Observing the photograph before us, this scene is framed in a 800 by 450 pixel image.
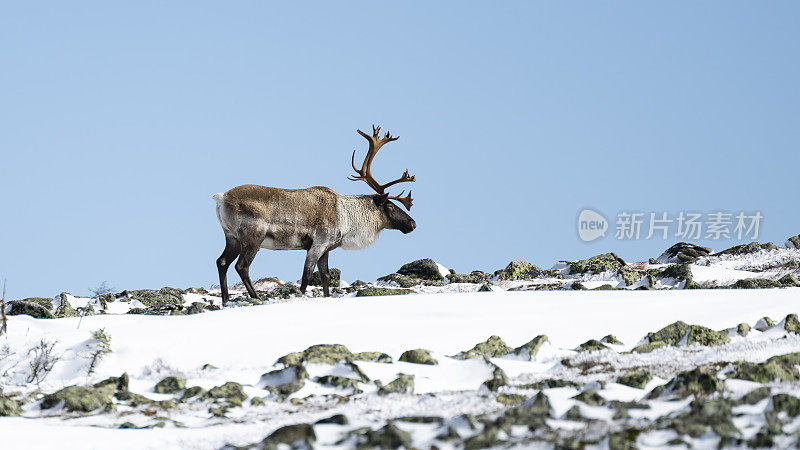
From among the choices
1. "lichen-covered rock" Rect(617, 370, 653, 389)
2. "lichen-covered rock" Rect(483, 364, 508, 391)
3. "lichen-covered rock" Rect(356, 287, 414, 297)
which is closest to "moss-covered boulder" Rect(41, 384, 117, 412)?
"lichen-covered rock" Rect(483, 364, 508, 391)

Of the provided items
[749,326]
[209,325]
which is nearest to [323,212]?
[209,325]

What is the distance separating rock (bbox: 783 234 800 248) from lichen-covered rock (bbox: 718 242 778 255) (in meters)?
0.28

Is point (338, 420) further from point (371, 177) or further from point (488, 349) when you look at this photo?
point (371, 177)

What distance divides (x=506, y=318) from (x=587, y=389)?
395 cm

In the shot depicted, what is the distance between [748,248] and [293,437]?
64.6 feet

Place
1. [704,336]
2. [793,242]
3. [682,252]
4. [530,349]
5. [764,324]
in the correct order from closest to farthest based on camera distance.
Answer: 1. [530,349]
2. [704,336]
3. [764,324]
4. [793,242]
5. [682,252]

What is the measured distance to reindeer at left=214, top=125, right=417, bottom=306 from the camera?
14617 millimetres

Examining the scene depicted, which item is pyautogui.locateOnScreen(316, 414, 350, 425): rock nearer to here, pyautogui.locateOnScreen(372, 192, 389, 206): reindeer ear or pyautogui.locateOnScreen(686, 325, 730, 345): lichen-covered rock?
pyautogui.locateOnScreen(686, 325, 730, 345): lichen-covered rock

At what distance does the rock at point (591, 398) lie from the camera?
552 centimetres

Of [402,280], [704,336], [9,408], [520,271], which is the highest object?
[520,271]

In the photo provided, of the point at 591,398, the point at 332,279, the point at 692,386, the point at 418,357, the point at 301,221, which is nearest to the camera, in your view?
the point at 591,398

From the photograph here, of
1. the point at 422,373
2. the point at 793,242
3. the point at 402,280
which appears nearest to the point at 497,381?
the point at 422,373

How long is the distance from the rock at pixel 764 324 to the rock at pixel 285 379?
4.70 m

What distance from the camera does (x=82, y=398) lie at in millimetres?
7008
